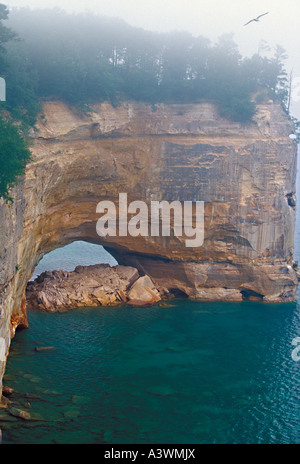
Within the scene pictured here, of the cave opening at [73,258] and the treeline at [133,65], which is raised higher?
Result: the treeline at [133,65]

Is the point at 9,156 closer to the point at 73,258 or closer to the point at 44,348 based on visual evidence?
the point at 44,348

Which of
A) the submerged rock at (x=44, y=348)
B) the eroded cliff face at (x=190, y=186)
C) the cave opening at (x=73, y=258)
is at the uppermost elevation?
the eroded cliff face at (x=190, y=186)

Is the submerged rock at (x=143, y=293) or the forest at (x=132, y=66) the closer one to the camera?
the forest at (x=132, y=66)

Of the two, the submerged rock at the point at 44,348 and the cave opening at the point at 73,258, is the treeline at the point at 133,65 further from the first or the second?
the cave opening at the point at 73,258

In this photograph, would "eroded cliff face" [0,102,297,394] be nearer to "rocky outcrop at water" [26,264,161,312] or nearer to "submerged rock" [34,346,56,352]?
"rocky outcrop at water" [26,264,161,312]

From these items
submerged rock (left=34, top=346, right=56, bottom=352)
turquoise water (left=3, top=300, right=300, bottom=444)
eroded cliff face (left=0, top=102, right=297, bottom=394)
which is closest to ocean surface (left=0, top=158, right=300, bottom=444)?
turquoise water (left=3, top=300, right=300, bottom=444)

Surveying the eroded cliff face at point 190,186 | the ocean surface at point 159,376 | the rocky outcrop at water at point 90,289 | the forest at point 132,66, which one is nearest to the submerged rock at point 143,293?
the rocky outcrop at water at point 90,289

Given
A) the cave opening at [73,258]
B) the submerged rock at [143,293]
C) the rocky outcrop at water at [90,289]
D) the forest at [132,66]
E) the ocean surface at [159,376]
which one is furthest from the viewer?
the cave opening at [73,258]
